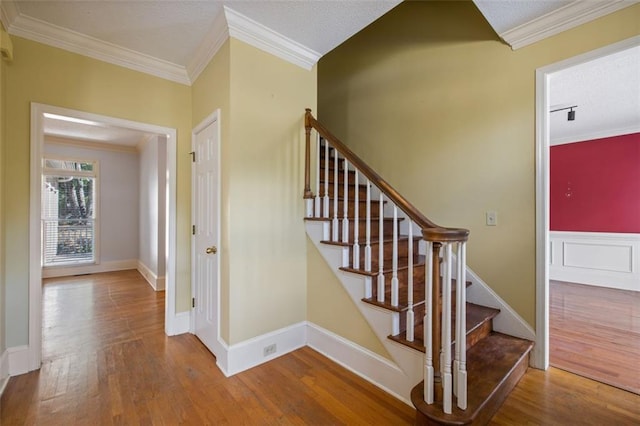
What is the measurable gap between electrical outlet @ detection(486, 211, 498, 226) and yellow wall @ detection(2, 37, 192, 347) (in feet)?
9.64

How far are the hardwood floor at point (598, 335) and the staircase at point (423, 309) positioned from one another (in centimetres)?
50

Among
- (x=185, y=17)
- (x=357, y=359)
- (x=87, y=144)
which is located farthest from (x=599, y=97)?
(x=87, y=144)

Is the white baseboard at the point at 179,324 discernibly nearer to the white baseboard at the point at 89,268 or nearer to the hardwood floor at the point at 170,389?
the hardwood floor at the point at 170,389

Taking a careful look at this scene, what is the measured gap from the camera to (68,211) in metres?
5.48

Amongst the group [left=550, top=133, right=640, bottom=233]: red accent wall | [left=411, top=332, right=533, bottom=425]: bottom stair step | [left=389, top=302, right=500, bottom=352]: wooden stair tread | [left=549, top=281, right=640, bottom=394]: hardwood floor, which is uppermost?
[left=550, top=133, right=640, bottom=233]: red accent wall

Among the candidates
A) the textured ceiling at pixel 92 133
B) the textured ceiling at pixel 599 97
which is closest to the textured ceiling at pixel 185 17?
the textured ceiling at pixel 599 97

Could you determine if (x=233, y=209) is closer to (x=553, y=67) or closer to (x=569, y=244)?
(x=553, y=67)

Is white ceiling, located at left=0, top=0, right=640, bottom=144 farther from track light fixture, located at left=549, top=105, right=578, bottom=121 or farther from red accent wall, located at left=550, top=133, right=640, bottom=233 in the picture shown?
red accent wall, located at left=550, top=133, right=640, bottom=233

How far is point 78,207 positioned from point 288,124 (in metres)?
5.55

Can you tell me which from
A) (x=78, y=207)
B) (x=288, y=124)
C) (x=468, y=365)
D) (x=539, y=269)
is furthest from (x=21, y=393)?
(x=78, y=207)

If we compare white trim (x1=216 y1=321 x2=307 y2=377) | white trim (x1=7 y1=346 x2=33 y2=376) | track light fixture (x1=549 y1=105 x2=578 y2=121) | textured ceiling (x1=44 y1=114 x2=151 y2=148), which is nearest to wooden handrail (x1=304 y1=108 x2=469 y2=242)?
white trim (x1=216 y1=321 x2=307 y2=377)

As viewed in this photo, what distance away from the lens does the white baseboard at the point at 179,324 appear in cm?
278

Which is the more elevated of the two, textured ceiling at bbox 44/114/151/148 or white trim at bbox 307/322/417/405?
textured ceiling at bbox 44/114/151/148

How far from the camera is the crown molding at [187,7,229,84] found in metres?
2.13
